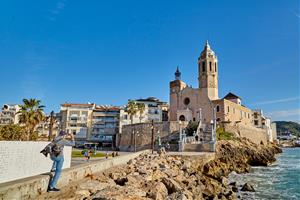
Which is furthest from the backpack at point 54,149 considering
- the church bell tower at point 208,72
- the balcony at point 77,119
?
the balcony at point 77,119

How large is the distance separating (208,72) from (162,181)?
43.9 metres

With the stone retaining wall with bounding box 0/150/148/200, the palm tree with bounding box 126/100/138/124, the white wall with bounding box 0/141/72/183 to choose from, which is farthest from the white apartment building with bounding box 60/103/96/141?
the white wall with bounding box 0/141/72/183

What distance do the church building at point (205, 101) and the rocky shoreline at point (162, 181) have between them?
16455 millimetres

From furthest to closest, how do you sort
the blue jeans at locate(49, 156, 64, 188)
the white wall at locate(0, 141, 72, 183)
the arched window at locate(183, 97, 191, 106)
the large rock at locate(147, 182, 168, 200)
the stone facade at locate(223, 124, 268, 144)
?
1. the arched window at locate(183, 97, 191, 106)
2. the stone facade at locate(223, 124, 268, 144)
3. the large rock at locate(147, 182, 168, 200)
4. the white wall at locate(0, 141, 72, 183)
5. the blue jeans at locate(49, 156, 64, 188)

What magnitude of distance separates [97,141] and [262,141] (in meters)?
43.7

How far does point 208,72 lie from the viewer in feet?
170

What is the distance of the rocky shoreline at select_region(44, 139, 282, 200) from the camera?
7.54 m

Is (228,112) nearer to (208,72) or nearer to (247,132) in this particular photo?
(247,132)

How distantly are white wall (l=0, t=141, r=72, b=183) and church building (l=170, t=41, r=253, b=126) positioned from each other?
41816 mm

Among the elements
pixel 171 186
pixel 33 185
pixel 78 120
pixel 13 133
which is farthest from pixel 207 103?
pixel 33 185

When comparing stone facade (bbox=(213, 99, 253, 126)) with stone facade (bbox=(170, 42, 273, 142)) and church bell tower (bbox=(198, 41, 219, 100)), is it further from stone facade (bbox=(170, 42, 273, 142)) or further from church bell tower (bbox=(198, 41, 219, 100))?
church bell tower (bbox=(198, 41, 219, 100))

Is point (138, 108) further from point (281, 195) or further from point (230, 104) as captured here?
point (281, 195)

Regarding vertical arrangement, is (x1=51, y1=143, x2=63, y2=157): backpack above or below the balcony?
below

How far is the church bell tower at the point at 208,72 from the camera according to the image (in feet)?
168
